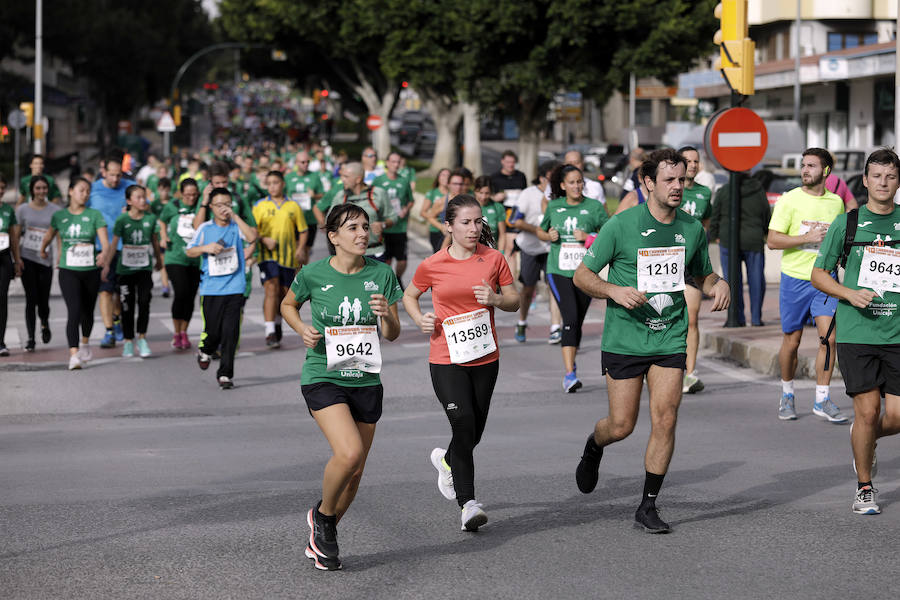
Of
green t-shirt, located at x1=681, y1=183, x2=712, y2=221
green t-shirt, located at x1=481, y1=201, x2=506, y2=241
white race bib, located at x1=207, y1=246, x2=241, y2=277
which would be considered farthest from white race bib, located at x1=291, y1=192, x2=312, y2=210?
green t-shirt, located at x1=681, y1=183, x2=712, y2=221

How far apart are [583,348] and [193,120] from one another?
8543 cm

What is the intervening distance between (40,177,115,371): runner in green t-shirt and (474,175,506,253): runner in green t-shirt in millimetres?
3878

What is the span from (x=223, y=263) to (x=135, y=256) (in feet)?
7.54

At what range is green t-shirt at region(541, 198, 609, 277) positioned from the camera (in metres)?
12.4

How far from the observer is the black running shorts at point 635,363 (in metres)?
6.96

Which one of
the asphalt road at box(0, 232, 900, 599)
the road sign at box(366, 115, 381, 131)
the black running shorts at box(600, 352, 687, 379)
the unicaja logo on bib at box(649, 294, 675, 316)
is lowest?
the asphalt road at box(0, 232, 900, 599)

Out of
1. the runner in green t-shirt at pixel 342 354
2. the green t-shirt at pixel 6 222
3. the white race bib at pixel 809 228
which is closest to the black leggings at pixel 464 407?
the runner in green t-shirt at pixel 342 354

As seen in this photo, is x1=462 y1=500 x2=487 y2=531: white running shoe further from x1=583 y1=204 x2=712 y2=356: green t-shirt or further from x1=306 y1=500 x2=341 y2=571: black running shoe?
x1=583 y1=204 x2=712 y2=356: green t-shirt

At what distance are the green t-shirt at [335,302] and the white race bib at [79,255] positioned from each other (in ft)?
24.6

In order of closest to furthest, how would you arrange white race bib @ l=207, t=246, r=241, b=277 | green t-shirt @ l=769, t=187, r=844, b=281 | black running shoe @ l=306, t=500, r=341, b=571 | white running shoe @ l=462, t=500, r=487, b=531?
black running shoe @ l=306, t=500, r=341, b=571
white running shoe @ l=462, t=500, r=487, b=531
green t-shirt @ l=769, t=187, r=844, b=281
white race bib @ l=207, t=246, r=241, b=277

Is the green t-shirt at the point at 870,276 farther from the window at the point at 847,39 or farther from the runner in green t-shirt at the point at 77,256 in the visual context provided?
the window at the point at 847,39

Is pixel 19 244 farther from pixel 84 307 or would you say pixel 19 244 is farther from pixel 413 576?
pixel 413 576

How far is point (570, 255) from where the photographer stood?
12.4 meters

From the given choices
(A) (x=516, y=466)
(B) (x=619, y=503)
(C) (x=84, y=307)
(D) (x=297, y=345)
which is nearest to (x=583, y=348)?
(D) (x=297, y=345)
